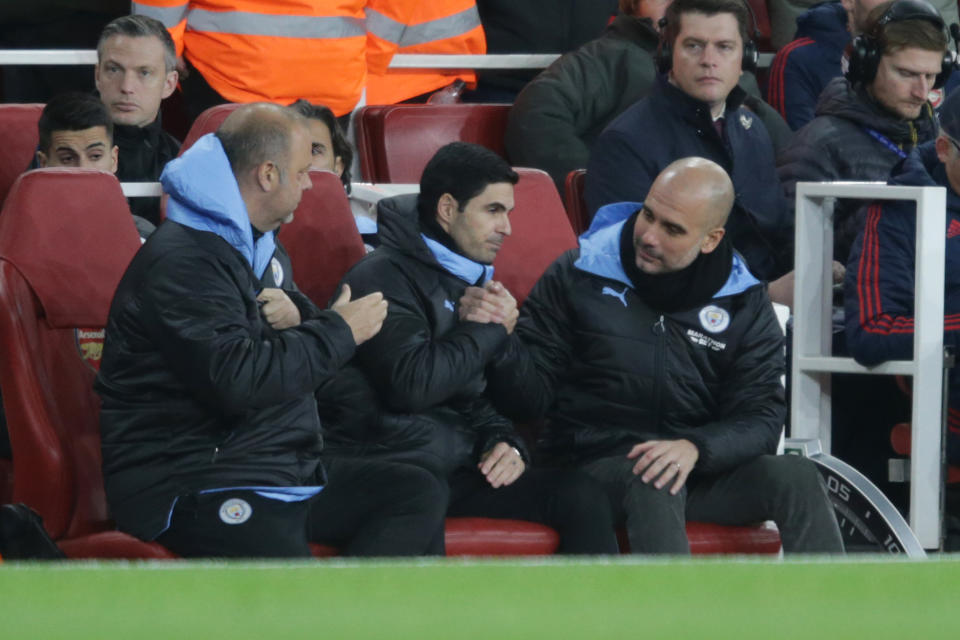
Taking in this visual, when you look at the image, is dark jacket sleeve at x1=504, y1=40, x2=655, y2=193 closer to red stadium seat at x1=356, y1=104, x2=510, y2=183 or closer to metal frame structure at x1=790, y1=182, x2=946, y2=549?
red stadium seat at x1=356, y1=104, x2=510, y2=183

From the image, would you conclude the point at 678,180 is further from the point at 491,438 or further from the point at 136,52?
the point at 136,52

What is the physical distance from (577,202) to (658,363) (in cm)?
124

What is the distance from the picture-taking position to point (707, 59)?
4.76 m

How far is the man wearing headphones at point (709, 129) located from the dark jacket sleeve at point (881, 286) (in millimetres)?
716

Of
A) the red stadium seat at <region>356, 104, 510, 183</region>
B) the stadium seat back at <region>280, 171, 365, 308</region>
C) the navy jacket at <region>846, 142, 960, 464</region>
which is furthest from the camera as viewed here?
the red stadium seat at <region>356, 104, 510, 183</region>

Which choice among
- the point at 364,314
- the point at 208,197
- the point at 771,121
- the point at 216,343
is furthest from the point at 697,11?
the point at 216,343

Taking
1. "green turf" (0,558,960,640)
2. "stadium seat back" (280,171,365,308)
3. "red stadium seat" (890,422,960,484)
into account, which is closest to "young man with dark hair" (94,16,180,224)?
"stadium seat back" (280,171,365,308)

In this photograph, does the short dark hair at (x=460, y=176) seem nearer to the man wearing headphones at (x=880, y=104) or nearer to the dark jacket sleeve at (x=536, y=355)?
the dark jacket sleeve at (x=536, y=355)

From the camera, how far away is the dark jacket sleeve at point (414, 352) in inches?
136

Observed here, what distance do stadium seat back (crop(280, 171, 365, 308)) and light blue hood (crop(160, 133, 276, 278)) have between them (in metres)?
0.77

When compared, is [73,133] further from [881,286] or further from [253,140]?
[881,286]

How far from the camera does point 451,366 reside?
347cm

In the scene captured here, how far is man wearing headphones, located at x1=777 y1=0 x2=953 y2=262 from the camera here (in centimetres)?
479

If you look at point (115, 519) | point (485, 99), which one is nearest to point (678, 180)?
point (115, 519)
